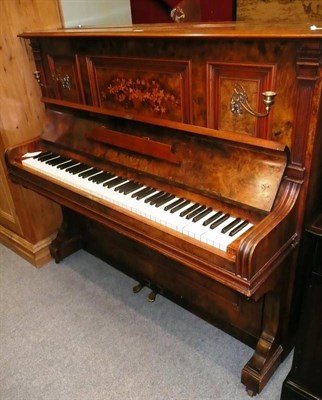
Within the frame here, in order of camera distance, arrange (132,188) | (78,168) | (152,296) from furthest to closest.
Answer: (152,296)
(78,168)
(132,188)

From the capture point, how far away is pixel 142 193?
1.51 m

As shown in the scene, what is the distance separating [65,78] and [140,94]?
0.53 metres

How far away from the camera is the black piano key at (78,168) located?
1.77m

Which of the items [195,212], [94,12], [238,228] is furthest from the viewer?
[94,12]

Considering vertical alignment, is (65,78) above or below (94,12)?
below

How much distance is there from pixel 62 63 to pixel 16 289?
132 cm

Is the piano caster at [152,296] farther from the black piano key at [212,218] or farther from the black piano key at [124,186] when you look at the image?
the black piano key at [212,218]

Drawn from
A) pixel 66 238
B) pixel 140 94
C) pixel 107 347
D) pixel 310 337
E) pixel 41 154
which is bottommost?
pixel 107 347

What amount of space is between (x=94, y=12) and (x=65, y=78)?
58 cm

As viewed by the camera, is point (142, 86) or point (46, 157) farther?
point (46, 157)

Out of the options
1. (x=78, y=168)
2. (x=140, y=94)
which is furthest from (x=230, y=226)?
(x=78, y=168)

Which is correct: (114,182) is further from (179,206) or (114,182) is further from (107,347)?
(107,347)

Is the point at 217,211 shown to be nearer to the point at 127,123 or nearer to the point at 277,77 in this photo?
the point at 277,77

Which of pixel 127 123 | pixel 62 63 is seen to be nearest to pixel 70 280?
pixel 127 123
